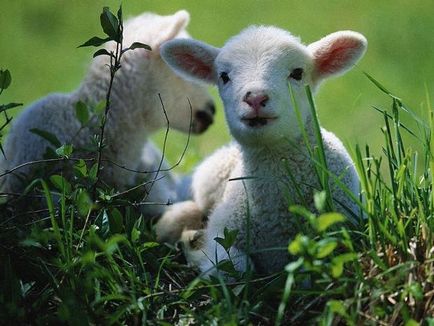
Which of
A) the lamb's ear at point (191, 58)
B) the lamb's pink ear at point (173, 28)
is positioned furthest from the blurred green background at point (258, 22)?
the lamb's ear at point (191, 58)

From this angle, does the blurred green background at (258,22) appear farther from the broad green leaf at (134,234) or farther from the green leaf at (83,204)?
the green leaf at (83,204)

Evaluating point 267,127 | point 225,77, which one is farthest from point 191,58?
point 267,127

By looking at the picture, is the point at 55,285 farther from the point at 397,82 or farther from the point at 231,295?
the point at 397,82

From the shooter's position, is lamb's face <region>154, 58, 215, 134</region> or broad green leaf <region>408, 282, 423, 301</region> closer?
broad green leaf <region>408, 282, 423, 301</region>

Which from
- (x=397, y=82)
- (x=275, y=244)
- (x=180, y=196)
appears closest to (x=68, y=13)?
(x=397, y=82)

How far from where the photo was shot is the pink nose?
3.88 metres

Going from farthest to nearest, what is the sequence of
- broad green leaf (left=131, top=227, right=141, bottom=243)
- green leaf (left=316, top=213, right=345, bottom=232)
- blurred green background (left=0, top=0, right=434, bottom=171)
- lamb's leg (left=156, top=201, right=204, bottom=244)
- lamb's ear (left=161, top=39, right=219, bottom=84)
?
blurred green background (left=0, top=0, right=434, bottom=171), lamb's leg (left=156, top=201, right=204, bottom=244), lamb's ear (left=161, top=39, right=219, bottom=84), broad green leaf (left=131, top=227, right=141, bottom=243), green leaf (left=316, top=213, right=345, bottom=232)

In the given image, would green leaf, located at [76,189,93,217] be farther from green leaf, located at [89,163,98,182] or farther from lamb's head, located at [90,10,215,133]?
lamb's head, located at [90,10,215,133]

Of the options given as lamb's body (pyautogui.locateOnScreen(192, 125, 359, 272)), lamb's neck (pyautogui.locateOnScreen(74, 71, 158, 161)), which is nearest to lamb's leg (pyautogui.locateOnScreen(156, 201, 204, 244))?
lamb's neck (pyautogui.locateOnScreen(74, 71, 158, 161))

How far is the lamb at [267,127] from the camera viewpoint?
13.1 feet

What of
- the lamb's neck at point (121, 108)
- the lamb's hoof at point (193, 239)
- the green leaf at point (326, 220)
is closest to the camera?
the green leaf at point (326, 220)

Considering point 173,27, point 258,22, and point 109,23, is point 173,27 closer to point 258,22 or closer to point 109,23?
point 109,23

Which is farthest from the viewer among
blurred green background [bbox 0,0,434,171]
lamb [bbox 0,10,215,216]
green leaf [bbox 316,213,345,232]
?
blurred green background [bbox 0,0,434,171]

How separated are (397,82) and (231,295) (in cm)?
620
